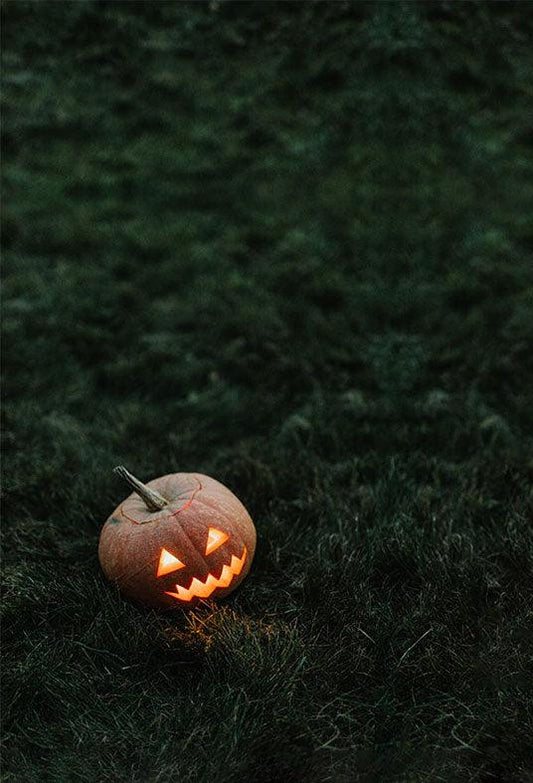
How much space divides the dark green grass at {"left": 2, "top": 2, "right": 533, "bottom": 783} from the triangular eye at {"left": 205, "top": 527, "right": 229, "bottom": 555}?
298 millimetres

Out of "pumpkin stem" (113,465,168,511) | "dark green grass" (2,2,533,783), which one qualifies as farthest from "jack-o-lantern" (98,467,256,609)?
"dark green grass" (2,2,533,783)

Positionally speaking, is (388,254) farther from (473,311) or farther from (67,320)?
(67,320)

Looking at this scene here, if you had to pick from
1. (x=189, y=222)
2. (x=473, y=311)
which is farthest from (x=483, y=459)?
(x=189, y=222)

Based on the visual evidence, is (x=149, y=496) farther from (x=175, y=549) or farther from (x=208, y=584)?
(x=208, y=584)

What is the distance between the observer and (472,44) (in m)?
7.48

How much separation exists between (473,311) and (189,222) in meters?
3.05

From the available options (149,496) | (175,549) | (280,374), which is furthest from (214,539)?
(280,374)

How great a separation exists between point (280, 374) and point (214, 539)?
6.62 ft

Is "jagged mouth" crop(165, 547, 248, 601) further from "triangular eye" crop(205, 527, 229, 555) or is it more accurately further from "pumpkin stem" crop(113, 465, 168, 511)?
"pumpkin stem" crop(113, 465, 168, 511)

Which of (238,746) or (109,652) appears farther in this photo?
(109,652)

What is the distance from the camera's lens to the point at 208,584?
277cm

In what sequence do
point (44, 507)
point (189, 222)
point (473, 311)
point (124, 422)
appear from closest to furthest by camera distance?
point (44, 507)
point (124, 422)
point (473, 311)
point (189, 222)

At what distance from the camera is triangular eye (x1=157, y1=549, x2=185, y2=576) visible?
2.71m

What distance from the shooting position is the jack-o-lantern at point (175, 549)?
2719mm
